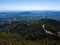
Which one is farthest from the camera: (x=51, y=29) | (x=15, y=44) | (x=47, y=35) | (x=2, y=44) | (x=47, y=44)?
(x=51, y=29)

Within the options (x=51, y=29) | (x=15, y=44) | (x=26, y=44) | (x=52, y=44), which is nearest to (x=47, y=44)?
(x=52, y=44)

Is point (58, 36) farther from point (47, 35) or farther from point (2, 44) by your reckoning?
point (2, 44)

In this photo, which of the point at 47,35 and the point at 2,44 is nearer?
the point at 2,44

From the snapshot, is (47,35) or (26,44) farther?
(47,35)

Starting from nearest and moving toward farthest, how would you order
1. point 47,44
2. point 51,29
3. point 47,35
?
point 47,44 < point 47,35 < point 51,29

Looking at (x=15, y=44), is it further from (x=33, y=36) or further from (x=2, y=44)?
(x=33, y=36)

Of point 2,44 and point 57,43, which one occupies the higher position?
point 2,44

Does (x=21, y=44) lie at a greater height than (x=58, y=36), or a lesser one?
greater

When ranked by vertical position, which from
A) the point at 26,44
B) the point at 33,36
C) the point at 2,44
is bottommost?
the point at 33,36

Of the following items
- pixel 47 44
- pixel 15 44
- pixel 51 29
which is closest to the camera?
pixel 15 44

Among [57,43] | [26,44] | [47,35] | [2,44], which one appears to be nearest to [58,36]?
[47,35]
